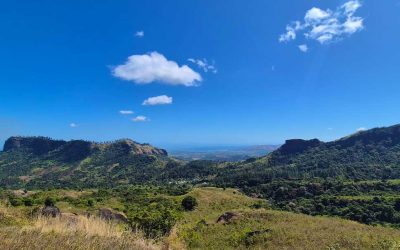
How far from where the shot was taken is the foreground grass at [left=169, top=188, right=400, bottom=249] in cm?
1432

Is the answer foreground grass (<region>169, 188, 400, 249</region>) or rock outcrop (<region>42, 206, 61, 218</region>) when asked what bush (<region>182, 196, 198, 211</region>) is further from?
rock outcrop (<region>42, 206, 61, 218</region>)

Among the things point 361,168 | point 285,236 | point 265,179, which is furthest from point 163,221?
point 361,168

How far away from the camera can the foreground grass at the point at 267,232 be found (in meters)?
14.3

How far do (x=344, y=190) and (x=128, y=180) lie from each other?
123 meters

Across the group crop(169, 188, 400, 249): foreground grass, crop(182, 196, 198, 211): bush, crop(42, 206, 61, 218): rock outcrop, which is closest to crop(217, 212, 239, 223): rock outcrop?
crop(169, 188, 400, 249): foreground grass

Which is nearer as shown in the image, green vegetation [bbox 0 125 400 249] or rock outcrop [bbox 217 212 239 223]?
green vegetation [bbox 0 125 400 249]

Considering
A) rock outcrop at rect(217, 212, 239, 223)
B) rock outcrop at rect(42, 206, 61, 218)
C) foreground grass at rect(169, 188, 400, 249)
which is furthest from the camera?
rock outcrop at rect(217, 212, 239, 223)

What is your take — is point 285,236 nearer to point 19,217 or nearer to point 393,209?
point 19,217

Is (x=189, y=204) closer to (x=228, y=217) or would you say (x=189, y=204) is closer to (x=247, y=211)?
(x=247, y=211)

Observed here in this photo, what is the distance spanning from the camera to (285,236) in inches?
751

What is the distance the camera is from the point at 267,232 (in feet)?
70.2

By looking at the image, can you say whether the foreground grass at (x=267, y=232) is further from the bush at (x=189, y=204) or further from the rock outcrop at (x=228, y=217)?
the bush at (x=189, y=204)

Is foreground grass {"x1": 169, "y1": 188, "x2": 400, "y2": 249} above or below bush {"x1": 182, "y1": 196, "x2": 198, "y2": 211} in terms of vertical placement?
above

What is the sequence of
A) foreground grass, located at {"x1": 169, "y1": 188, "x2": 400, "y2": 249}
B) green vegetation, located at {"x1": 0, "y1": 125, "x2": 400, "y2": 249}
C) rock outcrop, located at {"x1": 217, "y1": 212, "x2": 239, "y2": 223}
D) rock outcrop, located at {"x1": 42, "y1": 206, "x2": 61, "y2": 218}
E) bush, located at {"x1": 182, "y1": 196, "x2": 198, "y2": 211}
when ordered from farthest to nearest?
bush, located at {"x1": 182, "y1": 196, "x2": 198, "y2": 211}, rock outcrop, located at {"x1": 217, "y1": 212, "x2": 239, "y2": 223}, green vegetation, located at {"x1": 0, "y1": 125, "x2": 400, "y2": 249}, foreground grass, located at {"x1": 169, "y1": 188, "x2": 400, "y2": 249}, rock outcrop, located at {"x1": 42, "y1": 206, "x2": 61, "y2": 218}
